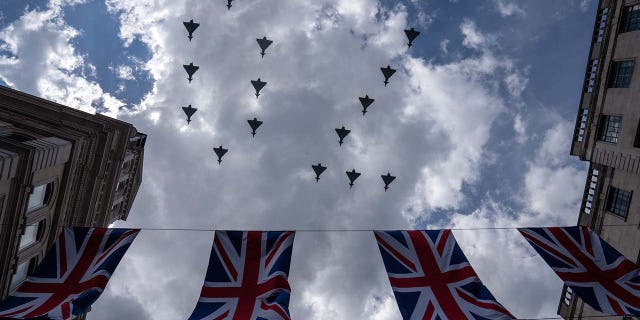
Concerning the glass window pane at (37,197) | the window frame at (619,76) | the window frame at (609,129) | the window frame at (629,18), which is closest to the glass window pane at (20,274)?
the glass window pane at (37,197)

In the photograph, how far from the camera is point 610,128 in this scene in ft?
83.4

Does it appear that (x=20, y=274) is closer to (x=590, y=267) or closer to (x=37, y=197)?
(x=37, y=197)

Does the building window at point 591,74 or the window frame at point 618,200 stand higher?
the building window at point 591,74

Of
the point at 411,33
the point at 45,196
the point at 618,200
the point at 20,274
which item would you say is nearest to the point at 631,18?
the point at 618,200

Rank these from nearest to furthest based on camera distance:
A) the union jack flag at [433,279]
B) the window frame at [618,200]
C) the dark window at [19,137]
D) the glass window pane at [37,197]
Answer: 1. the union jack flag at [433,279]
2. the glass window pane at [37,197]
3. the dark window at [19,137]
4. the window frame at [618,200]

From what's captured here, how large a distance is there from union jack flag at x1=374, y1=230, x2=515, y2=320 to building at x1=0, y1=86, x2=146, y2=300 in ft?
52.8

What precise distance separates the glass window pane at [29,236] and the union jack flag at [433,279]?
1804 cm

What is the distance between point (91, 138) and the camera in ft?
86.4

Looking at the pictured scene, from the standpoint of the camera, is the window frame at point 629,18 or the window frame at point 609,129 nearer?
the window frame at point 629,18

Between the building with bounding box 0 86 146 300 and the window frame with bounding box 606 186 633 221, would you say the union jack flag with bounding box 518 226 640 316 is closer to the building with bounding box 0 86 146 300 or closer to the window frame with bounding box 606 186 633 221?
the window frame with bounding box 606 186 633 221

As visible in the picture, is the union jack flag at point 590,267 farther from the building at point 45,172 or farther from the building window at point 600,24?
the building at point 45,172

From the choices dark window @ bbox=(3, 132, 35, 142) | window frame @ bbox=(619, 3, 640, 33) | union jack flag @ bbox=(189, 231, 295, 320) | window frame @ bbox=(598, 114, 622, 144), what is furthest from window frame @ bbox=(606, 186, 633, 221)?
dark window @ bbox=(3, 132, 35, 142)

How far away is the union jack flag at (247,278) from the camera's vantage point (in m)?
14.3

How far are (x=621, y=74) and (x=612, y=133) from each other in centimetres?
335
